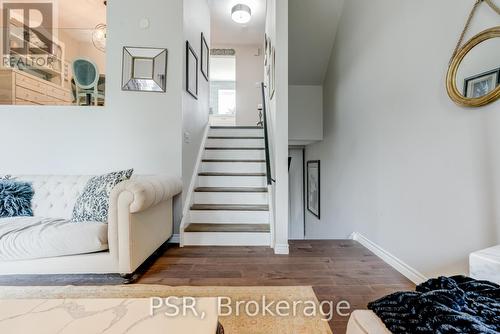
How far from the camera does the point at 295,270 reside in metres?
2.21

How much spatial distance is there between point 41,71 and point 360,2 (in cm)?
438

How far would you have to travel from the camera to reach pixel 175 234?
9.75 feet

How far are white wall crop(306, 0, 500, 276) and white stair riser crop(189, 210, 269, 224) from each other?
47.1 inches

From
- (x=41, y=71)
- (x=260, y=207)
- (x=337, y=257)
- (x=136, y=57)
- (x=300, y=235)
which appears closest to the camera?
(x=337, y=257)

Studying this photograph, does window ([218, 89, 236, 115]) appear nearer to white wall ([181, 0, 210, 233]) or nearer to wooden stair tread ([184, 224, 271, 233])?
white wall ([181, 0, 210, 233])

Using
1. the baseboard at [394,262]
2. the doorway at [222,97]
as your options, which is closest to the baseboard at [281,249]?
the baseboard at [394,262]

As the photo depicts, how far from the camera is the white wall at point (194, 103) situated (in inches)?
124

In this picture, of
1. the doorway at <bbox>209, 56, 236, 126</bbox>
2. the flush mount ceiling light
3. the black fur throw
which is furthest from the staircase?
the doorway at <bbox>209, 56, 236, 126</bbox>

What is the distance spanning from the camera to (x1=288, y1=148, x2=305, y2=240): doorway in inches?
230

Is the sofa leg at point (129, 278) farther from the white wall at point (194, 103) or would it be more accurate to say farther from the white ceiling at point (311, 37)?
the white ceiling at point (311, 37)

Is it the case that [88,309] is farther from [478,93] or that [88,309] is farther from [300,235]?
[300,235]

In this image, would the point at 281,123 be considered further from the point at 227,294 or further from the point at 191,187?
the point at 227,294

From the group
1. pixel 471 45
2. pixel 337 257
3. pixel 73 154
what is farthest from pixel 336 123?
pixel 73 154

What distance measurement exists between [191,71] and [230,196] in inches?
69.2
